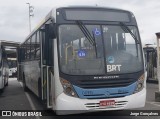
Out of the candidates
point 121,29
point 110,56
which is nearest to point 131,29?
point 121,29

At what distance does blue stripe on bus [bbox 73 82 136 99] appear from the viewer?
29.2 feet

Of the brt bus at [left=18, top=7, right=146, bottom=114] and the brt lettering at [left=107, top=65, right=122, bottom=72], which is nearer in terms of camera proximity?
the brt bus at [left=18, top=7, right=146, bottom=114]

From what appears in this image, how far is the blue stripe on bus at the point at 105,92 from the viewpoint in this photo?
891 cm

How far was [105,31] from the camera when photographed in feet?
31.0

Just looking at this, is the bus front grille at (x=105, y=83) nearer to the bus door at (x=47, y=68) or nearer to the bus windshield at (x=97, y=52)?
the bus windshield at (x=97, y=52)

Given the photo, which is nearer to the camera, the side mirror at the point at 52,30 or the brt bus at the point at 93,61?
the brt bus at the point at 93,61

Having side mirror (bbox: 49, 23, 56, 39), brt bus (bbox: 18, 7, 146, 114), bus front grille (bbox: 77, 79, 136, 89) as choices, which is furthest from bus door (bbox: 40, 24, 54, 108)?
bus front grille (bbox: 77, 79, 136, 89)

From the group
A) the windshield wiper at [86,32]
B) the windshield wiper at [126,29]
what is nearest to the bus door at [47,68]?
the windshield wiper at [86,32]

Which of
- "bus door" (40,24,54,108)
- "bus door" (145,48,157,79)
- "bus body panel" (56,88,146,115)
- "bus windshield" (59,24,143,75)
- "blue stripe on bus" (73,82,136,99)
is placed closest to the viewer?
"bus body panel" (56,88,146,115)

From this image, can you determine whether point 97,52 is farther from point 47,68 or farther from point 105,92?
point 47,68

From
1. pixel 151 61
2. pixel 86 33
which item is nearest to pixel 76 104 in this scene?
pixel 86 33

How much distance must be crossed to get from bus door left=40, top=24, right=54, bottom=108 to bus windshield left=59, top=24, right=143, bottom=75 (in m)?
0.54

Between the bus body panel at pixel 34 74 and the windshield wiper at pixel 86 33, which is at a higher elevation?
the windshield wiper at pixel 86 33

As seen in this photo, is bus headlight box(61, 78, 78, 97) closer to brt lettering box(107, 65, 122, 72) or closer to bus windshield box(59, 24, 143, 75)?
bus windshield box(59, 24, 143, 75)
